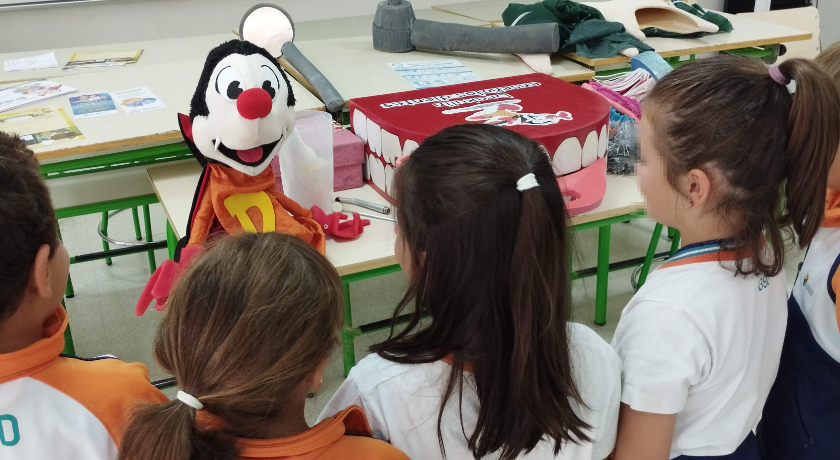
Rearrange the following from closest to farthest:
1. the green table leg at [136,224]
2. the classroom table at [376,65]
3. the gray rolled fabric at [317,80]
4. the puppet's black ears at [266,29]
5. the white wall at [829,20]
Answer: the puppet's black ears at [266,29]
the gray rolled fabric at [317,80]
the classroom table at [376,65]
the green table leg at [136,224]
the white wall at [829,20]

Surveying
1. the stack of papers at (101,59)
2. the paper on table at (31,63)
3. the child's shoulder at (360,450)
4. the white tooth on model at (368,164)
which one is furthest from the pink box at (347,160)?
the paper on table at (31,63)

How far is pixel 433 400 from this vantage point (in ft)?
3.01

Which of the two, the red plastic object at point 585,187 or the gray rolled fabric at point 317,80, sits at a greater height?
the gray rolled fabric at point 317,80

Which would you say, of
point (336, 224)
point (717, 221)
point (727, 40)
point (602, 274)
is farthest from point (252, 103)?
point (727, 40)

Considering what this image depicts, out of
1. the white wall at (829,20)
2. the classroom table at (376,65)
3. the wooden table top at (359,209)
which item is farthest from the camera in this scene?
the white wall at (829,20)

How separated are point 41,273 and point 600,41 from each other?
1.96m

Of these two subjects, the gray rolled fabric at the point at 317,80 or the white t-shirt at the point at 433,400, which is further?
the gray rolled fabric at the point at 317,80

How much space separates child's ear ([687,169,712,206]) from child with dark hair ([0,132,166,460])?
30.5 inches

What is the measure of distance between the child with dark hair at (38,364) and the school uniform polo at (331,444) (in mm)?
164

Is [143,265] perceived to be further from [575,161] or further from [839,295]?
[839,295]

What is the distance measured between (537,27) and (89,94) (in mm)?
1345

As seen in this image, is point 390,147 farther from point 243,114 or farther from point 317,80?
point 317,80

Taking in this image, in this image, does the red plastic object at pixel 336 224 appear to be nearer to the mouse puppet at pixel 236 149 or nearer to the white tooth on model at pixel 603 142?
the mouse puppet at pixel 236 149

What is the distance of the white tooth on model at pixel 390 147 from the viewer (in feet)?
5.12
